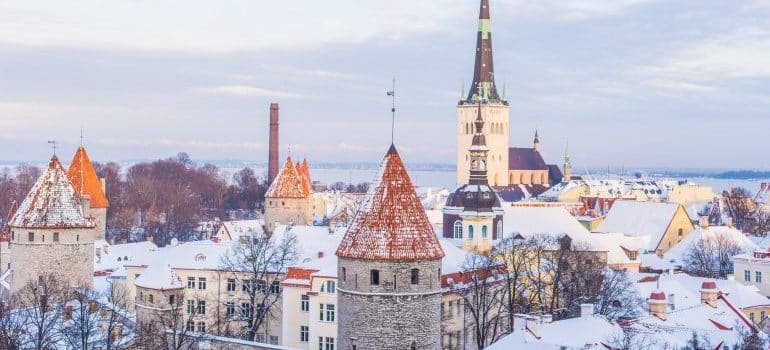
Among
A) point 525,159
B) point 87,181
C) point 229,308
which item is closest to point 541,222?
point 229,308

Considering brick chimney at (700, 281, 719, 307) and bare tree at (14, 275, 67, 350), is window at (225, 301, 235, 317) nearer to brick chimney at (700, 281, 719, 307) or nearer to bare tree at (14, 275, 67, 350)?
bare tree at (14, 275, 67, 350)

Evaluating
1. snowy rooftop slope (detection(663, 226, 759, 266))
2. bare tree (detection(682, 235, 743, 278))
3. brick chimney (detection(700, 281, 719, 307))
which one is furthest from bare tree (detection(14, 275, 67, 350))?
snowy rooftop slope (detection(663, 226, 759, 266))

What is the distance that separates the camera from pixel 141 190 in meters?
110

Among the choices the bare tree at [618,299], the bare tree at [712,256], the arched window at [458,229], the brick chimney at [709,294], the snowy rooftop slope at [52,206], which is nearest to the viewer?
the brick chimney at [709,294]

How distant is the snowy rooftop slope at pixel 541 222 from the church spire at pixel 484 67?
44.1m

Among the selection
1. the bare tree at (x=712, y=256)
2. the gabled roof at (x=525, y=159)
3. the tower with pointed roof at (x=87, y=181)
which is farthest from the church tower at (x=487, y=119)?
the tower with pointed roof at (x=87, y=181)

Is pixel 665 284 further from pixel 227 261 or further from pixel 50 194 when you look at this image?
pixel 50 194

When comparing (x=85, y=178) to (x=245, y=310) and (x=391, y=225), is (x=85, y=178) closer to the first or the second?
(x=245, y=310)

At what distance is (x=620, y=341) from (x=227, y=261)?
74.3 feet

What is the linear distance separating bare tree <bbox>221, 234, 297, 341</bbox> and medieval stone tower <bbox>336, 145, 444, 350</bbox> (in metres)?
15.3

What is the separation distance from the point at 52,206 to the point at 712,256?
3796cm

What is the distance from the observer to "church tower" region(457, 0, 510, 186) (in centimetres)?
10844

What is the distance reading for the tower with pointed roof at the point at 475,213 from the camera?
52375 millimetres

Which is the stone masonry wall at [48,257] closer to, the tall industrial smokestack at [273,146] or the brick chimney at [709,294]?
the brick chimney at [709,294]
